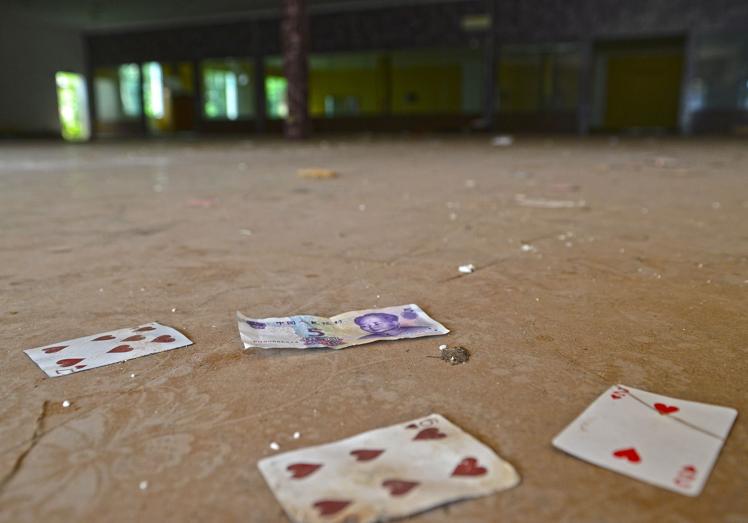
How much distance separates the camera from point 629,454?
883 mm

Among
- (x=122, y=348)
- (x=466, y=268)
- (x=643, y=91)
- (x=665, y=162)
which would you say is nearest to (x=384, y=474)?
(x=122, y=348)

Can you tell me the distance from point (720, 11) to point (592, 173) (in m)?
8.41

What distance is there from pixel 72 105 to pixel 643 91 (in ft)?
55.8

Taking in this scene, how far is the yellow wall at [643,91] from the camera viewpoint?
16.6 m

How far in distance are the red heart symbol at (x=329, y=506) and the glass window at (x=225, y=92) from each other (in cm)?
1529

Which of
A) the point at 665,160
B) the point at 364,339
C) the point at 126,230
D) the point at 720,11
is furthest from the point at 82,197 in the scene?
the point at 720,11

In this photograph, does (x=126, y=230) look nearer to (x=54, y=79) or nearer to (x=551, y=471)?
(x=551, y=471)

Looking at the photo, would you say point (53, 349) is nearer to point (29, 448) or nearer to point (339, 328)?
point (29, 448)

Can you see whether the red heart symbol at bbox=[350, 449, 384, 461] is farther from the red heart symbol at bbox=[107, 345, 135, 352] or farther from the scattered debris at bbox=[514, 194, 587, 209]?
the scattered debris at bbox=[514, 194, 587, 209]

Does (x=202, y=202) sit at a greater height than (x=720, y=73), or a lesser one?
lesser

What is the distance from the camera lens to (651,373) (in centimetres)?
117

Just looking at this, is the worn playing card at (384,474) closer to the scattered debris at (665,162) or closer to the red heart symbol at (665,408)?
the red heart symbol at (665,408)

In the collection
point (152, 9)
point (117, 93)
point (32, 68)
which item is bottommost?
point (117, 93)

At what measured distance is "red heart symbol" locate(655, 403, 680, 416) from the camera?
Answer: 101 centimetres
